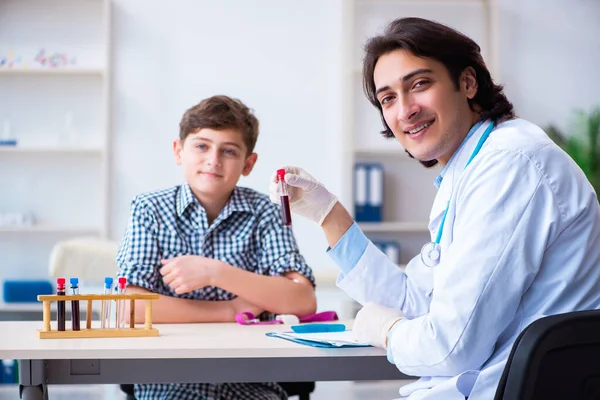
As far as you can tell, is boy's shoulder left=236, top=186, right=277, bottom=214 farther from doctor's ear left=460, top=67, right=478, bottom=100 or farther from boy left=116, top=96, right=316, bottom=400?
doctor's ear left=460, top=67, right=478, bottom=100

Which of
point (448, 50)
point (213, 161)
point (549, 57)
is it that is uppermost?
point (549, 57)

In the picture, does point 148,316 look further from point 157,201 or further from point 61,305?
point 157,201

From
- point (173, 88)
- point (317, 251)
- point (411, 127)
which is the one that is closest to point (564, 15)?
point (317, 251)

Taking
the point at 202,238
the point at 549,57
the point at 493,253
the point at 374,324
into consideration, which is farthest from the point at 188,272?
the point at 549,57

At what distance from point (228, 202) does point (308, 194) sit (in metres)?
0.47

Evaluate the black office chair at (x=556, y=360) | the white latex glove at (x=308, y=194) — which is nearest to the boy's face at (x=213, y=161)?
the white latex glove at (x=308, y=194)

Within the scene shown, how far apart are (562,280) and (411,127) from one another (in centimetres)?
46

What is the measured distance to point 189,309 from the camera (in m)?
2.04

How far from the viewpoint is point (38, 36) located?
493cm

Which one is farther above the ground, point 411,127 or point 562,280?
point 411,127

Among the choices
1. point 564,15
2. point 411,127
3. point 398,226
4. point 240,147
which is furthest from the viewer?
point 564,15

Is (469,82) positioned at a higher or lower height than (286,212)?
higher

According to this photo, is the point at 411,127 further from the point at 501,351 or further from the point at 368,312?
the point at 501,351

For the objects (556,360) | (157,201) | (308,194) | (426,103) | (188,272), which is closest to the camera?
(556,360)
